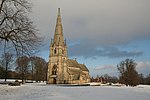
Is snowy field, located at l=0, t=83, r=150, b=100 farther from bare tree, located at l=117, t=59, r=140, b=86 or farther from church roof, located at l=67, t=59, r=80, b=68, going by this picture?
church roof, located at l=67, t=59, r=80, b=68

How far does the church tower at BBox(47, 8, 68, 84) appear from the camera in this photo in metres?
99.0

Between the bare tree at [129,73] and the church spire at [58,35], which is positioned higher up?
the church spire at [58,35]

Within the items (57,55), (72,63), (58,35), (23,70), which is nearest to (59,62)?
(57,55)

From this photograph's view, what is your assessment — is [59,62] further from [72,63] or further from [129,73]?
[129,73]

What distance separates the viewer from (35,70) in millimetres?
89438

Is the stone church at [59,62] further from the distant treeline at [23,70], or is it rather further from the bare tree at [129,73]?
the bare tree at [129,73]

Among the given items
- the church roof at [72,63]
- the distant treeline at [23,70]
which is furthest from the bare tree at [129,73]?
the church roof at [72,63]

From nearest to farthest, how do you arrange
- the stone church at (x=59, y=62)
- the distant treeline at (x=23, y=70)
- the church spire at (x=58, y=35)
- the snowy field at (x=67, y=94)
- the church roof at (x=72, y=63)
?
the snowy field at (x=67, y=94)
the distant treeline at (x=23, y=70)
the stone church at (x=59, y=62)
the church spire at (x=58, y=35)
the church roof at (x=72, y=63)

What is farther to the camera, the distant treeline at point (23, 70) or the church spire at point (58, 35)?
the church spire at point (58, 35)

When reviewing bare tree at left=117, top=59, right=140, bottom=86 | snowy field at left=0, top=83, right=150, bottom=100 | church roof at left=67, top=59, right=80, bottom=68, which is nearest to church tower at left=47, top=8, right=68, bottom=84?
church roof at left=67, top=59, right=80, bottom=68

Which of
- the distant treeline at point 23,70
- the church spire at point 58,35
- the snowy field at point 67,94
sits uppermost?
the church spire at point 58,35

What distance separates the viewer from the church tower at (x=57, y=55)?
99.0 metres

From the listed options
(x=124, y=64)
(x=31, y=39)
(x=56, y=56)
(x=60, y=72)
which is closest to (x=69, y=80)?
(x=60, y=72)

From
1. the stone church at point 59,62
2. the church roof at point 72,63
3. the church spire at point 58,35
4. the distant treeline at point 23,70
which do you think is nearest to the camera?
the distant treeline at point 23,70
